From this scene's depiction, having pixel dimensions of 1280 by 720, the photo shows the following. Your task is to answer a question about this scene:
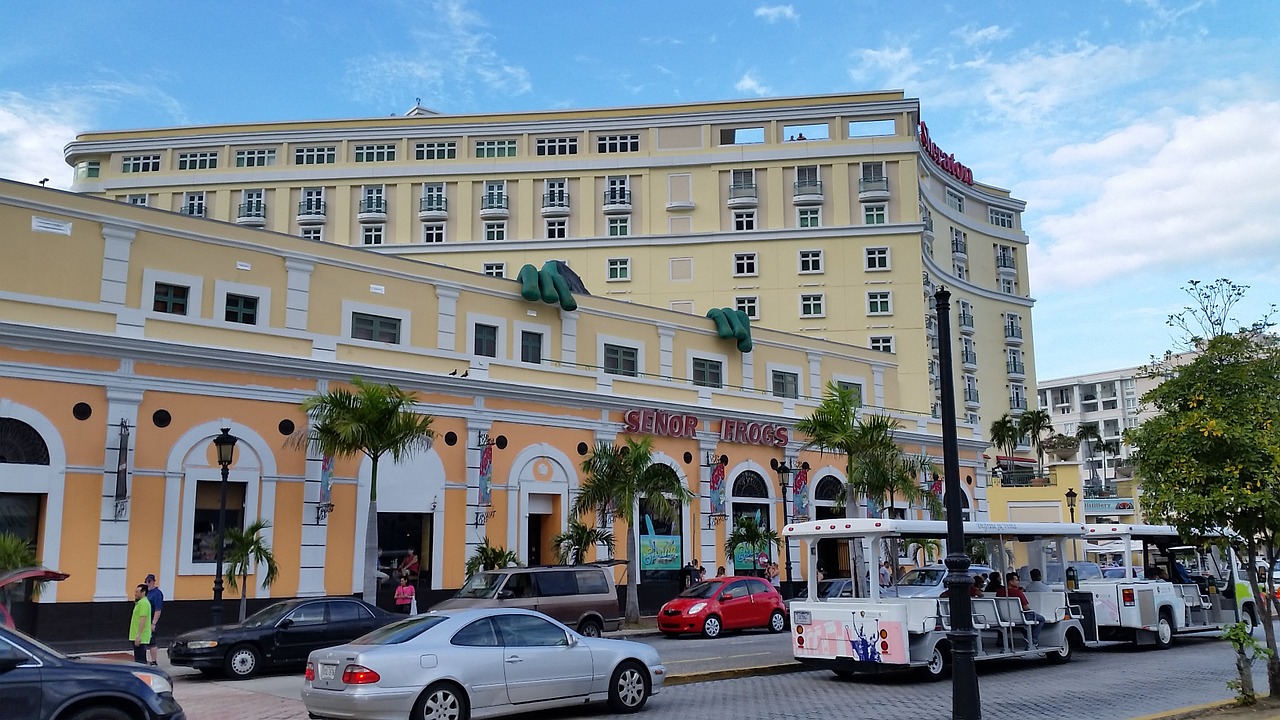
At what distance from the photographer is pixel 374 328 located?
29.2 m

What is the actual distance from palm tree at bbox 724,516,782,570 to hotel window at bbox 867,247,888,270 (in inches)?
943

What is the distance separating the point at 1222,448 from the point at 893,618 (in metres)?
5.34

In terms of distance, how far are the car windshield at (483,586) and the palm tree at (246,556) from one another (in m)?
4.68

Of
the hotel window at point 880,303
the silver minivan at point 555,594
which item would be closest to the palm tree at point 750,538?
the silver minivan at point 555,594

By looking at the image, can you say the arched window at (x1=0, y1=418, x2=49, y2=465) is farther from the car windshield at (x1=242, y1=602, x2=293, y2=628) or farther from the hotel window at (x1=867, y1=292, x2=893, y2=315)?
the hotel window at (x1=867, y1=292, x2=893, y2=315)

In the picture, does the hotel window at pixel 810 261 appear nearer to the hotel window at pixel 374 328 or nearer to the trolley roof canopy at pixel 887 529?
the hotel window at pixel 374 328

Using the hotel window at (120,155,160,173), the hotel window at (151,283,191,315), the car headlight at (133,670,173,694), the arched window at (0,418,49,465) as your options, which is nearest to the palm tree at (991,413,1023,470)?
the hotel window at (120,155,160,173)

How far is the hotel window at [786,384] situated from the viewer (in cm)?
3975

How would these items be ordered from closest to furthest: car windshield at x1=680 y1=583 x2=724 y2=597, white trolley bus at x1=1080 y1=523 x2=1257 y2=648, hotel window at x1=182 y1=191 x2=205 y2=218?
1. white trolley bus at x1=1080 y1=523 x2=1257 y2=648
2. car windshield at x1=680 y1=583 x2=724 y2=597
3. hotel window at x1=182 y1=191 x2=205 y2=218

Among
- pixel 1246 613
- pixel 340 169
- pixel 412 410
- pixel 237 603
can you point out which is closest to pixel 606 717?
pixel 237 603

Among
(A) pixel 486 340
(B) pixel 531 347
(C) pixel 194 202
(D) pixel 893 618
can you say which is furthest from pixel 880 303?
(D) pixel 893 618

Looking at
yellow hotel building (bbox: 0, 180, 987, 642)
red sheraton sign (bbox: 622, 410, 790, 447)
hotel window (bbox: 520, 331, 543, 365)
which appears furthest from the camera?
red sheraton sign (bbox: 622, 410, 790, 447)

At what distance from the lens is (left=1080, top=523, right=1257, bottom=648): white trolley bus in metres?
21.8

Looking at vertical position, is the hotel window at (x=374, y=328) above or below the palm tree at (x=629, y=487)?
above
